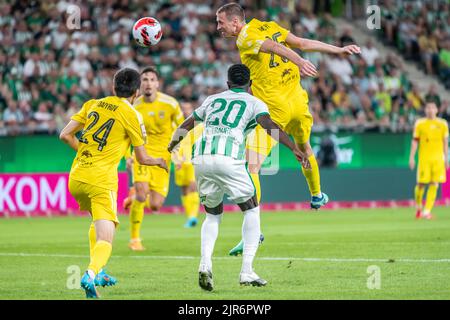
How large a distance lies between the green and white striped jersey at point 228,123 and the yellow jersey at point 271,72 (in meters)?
1.98

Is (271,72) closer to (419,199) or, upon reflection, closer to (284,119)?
(284,119)

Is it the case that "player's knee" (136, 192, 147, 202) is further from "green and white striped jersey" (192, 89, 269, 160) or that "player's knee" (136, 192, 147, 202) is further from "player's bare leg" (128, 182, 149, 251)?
"green and white striped jersey" (192, 89, 269, 160)

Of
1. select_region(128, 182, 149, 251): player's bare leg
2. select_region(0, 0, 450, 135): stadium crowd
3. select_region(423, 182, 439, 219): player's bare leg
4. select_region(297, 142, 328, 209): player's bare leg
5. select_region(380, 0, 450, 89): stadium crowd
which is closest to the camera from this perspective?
select_region(297, 142, 328, 209): player's bare leg

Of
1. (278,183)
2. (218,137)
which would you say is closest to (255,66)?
(218,137)

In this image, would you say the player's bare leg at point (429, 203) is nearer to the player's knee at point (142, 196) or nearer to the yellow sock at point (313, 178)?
the player's knee at point (142, 196)

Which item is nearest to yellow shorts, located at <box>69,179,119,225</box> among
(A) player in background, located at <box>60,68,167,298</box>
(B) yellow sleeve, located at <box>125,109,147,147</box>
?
(A) player in background, located at <box>60,68,167,298</box>

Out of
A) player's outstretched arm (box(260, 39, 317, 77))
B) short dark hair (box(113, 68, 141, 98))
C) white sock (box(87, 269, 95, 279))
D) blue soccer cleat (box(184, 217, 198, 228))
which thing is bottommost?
blue soccer cleat (box(184, 217, 198, 228))

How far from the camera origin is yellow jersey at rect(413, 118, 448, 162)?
23.9m

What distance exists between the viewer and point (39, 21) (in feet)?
93.2

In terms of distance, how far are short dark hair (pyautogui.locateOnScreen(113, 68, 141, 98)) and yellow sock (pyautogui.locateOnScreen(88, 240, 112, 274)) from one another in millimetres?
1579

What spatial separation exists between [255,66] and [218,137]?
2.59m

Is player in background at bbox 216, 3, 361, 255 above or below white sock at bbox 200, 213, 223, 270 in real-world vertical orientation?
above

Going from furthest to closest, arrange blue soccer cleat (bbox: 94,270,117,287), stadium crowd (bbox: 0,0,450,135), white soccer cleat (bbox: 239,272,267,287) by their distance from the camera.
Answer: stadium crowd (bbox: 0,0,450,135), blue soccer cleat (bbox: 94,270,117,287), white soccer cleat (bbox: 239,272,267,287)
